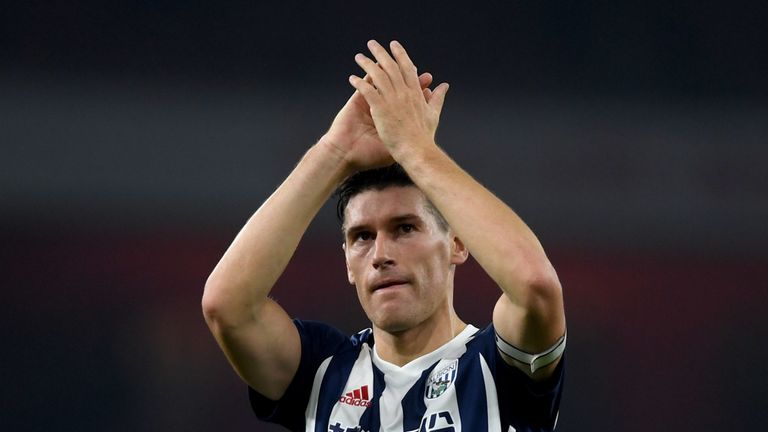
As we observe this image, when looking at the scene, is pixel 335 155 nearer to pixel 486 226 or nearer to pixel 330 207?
pixel 486 226

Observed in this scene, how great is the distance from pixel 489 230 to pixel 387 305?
0.40 meters

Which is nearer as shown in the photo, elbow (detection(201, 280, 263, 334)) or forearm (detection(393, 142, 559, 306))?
forearm (detection(393, 142, 559, 306))

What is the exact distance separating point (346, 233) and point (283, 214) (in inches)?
8.1

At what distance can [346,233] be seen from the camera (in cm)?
247

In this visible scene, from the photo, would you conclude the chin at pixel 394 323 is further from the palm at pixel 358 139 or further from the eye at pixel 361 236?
the palm at pixel 358 139

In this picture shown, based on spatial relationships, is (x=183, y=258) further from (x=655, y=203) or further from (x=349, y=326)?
(x=655, y=203)

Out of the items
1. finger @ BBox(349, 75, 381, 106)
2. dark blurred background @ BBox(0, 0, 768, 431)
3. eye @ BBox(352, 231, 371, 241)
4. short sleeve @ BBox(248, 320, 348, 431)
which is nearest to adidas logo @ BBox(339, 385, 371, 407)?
short sleeve @ BBox(248, 320, 348, 431)

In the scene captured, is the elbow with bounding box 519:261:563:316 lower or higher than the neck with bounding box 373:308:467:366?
higher

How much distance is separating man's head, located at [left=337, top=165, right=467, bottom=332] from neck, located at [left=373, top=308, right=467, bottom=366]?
0.12 ft

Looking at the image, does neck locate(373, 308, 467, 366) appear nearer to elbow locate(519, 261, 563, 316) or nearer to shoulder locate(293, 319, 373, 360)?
shoulder locate(293, 319, 373, 360)

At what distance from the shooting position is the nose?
92.4 inches

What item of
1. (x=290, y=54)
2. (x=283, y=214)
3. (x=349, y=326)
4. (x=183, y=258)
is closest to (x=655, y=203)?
(x=349, y=326)

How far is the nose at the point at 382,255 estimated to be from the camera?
7.70 feet

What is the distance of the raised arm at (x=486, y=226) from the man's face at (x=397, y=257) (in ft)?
0.67
